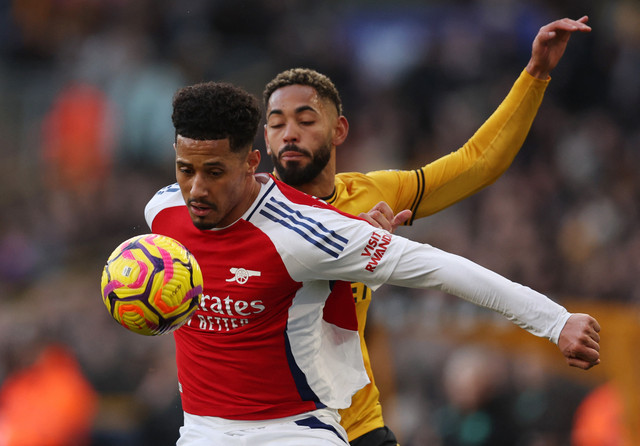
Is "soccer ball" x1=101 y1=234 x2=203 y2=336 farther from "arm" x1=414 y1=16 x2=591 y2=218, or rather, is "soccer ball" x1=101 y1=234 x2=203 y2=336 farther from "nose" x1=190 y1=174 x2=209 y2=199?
"arm" x1=414 y1=16 x2=591 y2=218

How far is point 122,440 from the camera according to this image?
895 cm

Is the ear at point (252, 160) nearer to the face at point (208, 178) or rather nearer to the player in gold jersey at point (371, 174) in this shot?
the face at point (208, 178)

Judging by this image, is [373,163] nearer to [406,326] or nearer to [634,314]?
[406,326]

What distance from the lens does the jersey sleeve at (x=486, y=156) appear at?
491cm

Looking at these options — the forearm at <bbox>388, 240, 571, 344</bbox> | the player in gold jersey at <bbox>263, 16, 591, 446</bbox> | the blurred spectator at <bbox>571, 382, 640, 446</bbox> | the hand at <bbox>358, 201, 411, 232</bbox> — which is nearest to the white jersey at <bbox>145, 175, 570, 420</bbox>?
the forearm at <bbox>388, 240, 571, 344</bbox>

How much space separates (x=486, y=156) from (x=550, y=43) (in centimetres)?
69

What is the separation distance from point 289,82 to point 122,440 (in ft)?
17.9

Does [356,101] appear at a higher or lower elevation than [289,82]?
lower

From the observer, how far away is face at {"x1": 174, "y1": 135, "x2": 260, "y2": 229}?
143 inches

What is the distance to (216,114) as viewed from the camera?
3.67 meters

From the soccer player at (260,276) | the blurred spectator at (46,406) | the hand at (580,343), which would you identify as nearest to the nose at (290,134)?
the soccer player at (260,276)

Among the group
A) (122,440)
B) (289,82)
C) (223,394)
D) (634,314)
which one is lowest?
(122,440)

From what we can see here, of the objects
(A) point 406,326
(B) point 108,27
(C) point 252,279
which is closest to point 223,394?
(C) point 252,279

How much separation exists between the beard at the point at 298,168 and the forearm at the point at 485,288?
3.74 ft
